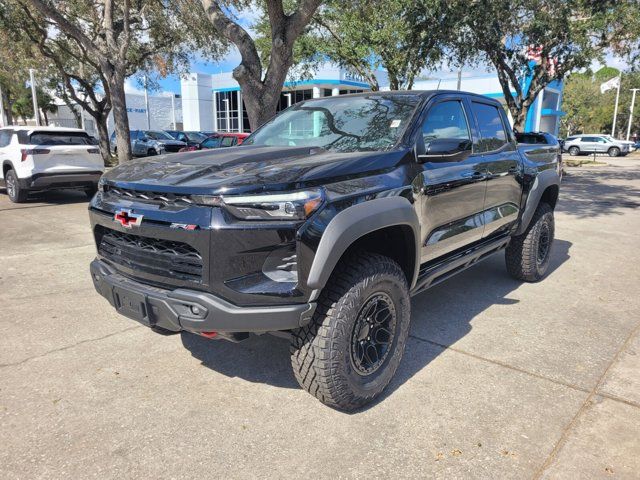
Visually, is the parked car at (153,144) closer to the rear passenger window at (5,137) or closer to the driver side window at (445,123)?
the rear passenger window at (5,137)

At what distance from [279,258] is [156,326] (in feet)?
2.73

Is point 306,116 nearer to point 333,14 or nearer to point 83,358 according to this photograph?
point 83,358

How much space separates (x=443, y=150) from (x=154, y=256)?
188 cm

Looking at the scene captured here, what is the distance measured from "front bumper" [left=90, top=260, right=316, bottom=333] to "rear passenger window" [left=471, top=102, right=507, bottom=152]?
2554mm

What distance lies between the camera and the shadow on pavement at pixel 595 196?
35.6 ft

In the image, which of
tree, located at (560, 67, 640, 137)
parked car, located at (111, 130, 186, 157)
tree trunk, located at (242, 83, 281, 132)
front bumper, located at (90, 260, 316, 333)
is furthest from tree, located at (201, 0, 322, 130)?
tree, located at (560, 67, 640, 137)

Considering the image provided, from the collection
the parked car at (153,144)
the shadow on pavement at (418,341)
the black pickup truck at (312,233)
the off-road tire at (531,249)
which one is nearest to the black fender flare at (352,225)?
the black pickup truck at (312,233)

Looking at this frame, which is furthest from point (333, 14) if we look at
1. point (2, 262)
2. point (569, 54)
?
point (2, 262)

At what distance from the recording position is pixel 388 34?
631 inches

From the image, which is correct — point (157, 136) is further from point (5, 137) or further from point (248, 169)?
point (248, 169)

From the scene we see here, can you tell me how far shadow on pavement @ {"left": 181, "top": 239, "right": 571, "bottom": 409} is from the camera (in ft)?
11.3

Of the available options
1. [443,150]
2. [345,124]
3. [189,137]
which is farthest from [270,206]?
[189,137]

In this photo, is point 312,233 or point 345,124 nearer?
point 312,233

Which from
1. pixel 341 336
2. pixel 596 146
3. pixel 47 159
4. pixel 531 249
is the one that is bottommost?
pixel 596 146
